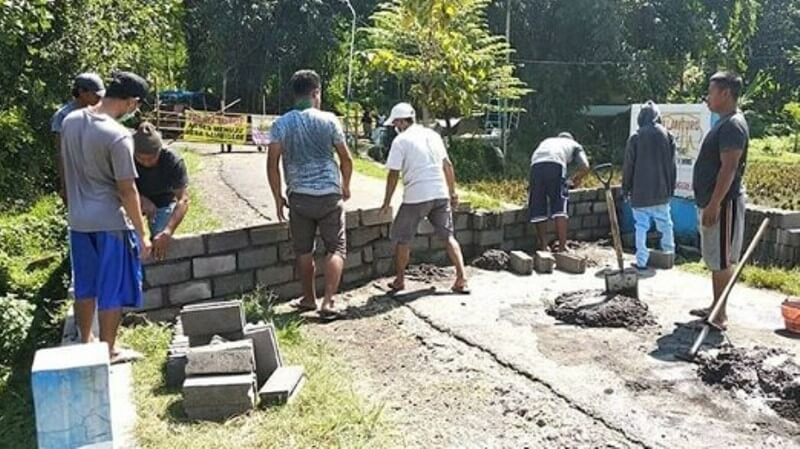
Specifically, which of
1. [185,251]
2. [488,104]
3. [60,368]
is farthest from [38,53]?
[488,104]

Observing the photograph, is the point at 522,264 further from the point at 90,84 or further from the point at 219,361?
the point at 90,84

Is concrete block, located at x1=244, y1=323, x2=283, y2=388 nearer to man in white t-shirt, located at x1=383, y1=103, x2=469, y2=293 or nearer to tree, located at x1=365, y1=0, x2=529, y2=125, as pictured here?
man in white t-shirt, located at x1=383, y1=103, x2=469, y2=293

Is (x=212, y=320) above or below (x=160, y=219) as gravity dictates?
below

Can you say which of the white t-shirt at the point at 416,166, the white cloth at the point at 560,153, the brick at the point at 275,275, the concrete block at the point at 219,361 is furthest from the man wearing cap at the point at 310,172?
the white cloth at the point at 560,153

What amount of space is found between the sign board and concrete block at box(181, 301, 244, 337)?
5769 millimetres

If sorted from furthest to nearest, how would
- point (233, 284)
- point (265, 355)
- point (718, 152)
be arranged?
point (233, 284) < point (718, 152) < point (265, 355)

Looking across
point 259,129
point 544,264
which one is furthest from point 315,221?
point 259,129

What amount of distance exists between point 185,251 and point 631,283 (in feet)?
11.3

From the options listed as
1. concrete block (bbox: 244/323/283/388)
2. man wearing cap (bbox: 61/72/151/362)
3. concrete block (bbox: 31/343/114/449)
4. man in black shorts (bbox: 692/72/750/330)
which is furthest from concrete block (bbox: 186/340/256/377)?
man in black shorts (bbox: 692/72/750/330)

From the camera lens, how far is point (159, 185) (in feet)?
15.6

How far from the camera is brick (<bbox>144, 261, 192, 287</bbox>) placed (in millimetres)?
5105

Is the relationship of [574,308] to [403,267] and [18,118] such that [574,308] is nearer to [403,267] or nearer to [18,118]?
[403,267]

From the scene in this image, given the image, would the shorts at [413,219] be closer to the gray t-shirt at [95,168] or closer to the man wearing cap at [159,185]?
the man wearing cap at [159,185]

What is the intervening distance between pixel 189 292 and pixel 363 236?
1692 mm
